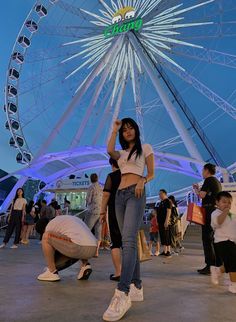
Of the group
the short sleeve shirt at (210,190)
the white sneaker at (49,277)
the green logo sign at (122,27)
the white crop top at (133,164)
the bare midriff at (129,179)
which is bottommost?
the white sneaker at (49,277)

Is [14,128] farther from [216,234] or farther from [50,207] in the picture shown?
[216,234]

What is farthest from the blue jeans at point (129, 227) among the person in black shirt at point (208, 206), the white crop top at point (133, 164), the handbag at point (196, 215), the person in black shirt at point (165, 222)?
the person in black shirt at point (165, 222)

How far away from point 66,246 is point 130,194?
160cm

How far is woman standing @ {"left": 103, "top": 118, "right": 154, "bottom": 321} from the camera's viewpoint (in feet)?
10.4

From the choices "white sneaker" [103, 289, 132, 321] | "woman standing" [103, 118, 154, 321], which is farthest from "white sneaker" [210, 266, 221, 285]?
"white sneaker" [103, 289, 132, 321]

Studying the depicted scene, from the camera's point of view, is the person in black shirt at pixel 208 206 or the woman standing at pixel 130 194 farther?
the person in black shirt at pixel 208 206

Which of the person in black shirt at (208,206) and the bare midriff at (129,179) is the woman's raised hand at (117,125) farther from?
the person in black shirt at (208,206)

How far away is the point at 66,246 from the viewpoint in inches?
183

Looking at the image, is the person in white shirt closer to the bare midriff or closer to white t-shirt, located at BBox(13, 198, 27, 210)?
white t-shirt, located at BBox(13, 198, 27, 210)

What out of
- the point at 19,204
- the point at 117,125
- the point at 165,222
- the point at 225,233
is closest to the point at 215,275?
the point at 225,233

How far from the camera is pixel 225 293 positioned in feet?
13.5

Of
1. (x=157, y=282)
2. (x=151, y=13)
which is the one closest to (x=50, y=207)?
(x=157, y=282)

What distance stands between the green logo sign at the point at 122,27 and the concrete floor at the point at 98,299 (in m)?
20.8

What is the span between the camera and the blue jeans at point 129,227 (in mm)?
3107
